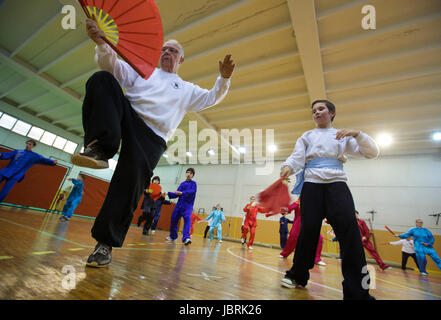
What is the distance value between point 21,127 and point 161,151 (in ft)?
51.0

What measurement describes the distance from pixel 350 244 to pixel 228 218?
1207 cm

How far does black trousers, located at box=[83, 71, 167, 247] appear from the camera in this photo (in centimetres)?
107

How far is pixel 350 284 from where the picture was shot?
1237 millimetres

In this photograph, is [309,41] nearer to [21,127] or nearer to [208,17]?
[208,17]

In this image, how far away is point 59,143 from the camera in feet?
45.1

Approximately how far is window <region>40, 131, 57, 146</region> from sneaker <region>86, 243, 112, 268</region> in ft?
51.6

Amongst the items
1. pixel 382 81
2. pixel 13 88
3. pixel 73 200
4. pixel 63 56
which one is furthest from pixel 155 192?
pixel 13 88

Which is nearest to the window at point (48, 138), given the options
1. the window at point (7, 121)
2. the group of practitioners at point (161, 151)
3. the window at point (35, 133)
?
the window at point (35, 133)

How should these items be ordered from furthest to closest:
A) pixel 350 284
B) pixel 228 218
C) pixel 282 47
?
pixel 228 218 → pixel 282 47 → pixel 350 284

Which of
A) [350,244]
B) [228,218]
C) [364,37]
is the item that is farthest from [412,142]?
[350,244]

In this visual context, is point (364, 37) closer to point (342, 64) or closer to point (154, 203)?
point (342, 64)
